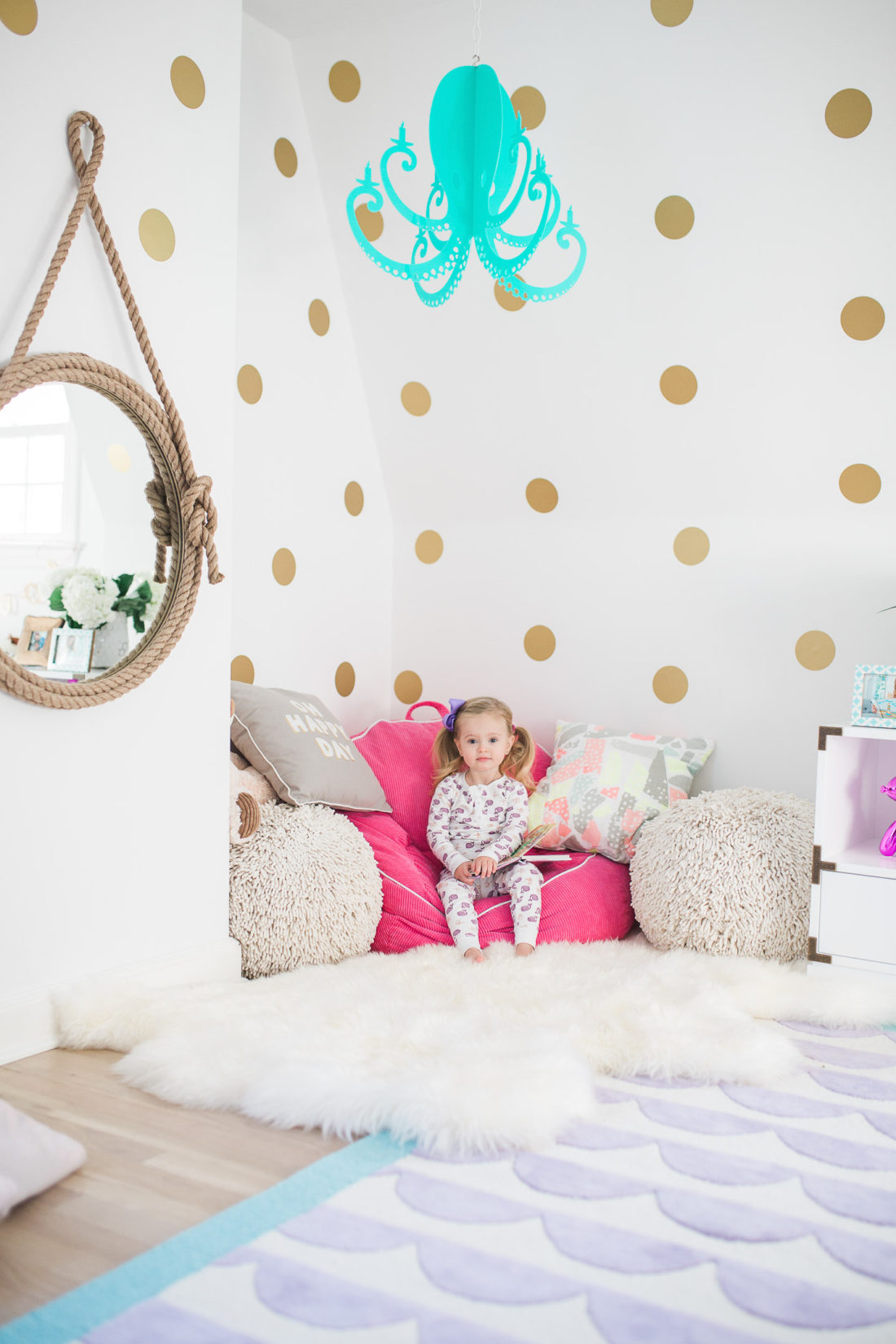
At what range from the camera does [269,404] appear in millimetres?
2801

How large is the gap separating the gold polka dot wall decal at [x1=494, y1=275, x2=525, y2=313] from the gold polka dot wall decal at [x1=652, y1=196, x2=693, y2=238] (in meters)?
0.42

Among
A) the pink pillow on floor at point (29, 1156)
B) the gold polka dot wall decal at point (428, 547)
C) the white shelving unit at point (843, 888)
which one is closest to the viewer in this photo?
the pink pillow on floor at point (29, 1156)

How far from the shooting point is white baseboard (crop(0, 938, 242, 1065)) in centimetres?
170

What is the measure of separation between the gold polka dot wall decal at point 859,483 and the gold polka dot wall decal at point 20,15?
198 centimetres

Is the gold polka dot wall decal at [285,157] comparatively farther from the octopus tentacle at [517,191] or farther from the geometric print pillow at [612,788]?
the geometric print pillow at [612,788]

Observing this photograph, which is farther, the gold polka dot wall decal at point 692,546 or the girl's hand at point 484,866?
the gold polka dot wall decal at point 692,546

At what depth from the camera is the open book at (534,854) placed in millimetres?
2500

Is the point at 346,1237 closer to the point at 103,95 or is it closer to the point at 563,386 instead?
the point at 103,95

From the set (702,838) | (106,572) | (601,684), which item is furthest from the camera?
(601,684)

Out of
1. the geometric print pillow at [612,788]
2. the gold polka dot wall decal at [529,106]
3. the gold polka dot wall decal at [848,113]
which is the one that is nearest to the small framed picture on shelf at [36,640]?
the geometric print pillow at [612,788]

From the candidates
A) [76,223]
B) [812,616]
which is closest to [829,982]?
[812,616]

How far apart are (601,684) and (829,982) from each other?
3.89 feet

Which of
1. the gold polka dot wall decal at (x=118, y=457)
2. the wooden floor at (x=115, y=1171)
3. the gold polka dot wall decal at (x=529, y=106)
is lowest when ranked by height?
the wooden floor at (x=115, y=1171)

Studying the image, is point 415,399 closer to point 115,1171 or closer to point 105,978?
point 105,978
